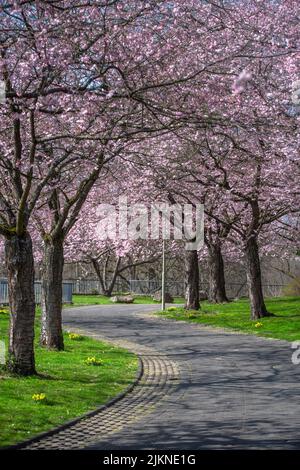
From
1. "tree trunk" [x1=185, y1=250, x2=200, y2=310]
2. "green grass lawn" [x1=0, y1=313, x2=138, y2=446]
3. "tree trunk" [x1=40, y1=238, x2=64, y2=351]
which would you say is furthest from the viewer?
"tree trunk" [x1=185, y1=250, x2=200, y2=310]

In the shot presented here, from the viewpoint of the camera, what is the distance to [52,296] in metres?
18.5

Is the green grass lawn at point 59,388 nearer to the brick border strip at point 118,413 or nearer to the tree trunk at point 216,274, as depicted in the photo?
the brick border strip at point 118,413

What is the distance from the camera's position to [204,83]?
47.4 ft

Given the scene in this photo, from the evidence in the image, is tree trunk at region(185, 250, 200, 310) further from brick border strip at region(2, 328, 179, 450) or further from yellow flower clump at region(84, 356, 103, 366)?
yellow flower clump at region(84, 356, 103, 366)

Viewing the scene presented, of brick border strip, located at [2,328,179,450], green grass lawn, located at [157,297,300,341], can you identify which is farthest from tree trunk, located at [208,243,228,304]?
brick border strip, located at [2,328,179,450]

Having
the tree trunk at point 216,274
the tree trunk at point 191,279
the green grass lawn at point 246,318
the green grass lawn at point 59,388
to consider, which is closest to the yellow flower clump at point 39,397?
the green grass lawn at point 59,388

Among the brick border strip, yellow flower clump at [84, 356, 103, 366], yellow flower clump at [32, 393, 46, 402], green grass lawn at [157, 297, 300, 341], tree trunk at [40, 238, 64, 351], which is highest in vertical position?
tree trunk at [40, 238, 64, 351]

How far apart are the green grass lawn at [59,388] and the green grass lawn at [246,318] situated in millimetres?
6391

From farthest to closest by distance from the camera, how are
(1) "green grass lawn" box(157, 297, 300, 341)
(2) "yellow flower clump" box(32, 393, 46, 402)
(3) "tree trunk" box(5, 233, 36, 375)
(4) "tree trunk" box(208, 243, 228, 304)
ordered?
(4) "tree trunk" box(208, 243, 228, 304)
(1) "green grass lawn" box(157, 297, 300, 341)
(3) "tree trunk" box(5, 233, 36, 375)
(2) "yellow flower clump" box(32, 393, 46, 402)

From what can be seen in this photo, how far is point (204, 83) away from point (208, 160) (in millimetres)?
11713

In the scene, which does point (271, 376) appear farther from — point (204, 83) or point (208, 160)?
point (208, 160)

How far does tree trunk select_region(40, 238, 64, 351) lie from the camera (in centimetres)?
1839

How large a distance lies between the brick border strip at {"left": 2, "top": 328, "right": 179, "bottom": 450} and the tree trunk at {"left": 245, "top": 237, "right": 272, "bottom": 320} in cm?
1069

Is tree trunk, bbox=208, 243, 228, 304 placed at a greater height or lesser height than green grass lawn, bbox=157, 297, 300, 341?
greater
